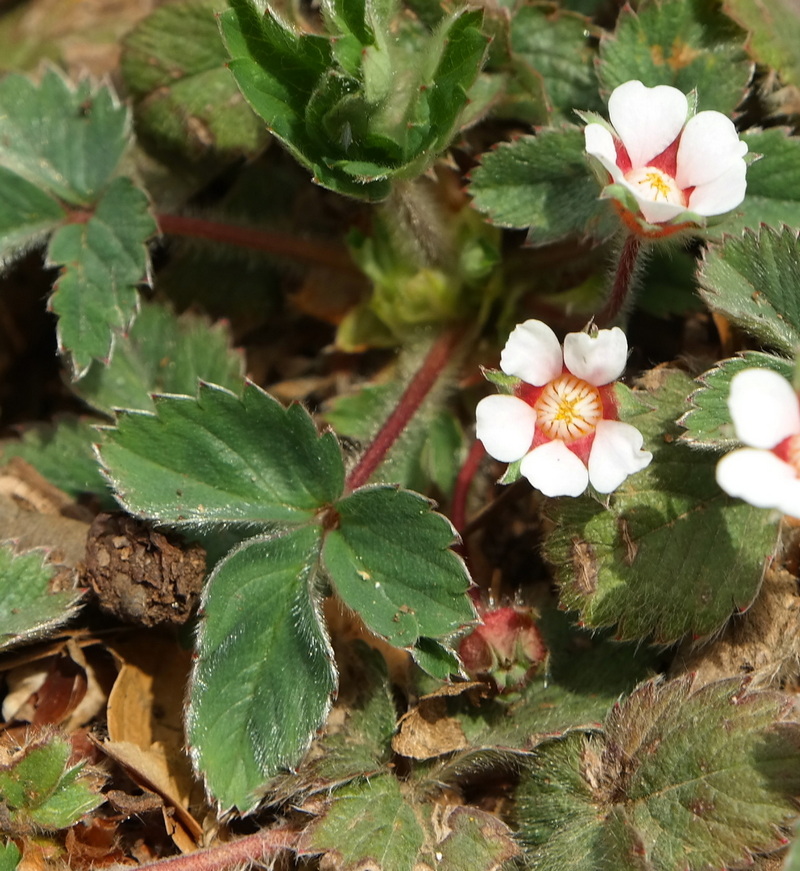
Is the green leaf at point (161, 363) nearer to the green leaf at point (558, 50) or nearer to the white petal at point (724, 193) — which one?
the green leaf at point (558, 50)

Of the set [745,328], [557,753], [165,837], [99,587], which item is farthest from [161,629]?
[745,328]

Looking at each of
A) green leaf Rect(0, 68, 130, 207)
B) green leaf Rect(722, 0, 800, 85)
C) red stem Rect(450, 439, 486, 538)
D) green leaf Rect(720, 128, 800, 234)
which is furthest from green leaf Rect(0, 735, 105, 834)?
green leaf Rect(722, 0, 800, 85)

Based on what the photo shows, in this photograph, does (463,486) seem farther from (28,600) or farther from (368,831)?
(28,600)

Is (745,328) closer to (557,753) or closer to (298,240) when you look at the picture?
(557,753)

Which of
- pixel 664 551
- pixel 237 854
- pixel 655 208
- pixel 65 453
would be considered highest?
pixel 655 208

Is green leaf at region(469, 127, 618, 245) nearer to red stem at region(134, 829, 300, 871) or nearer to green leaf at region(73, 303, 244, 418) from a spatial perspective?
green leaf at region(73, 303, 244, 418)

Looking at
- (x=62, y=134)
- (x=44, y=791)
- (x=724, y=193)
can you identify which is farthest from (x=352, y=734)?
(x=62, y=134)
